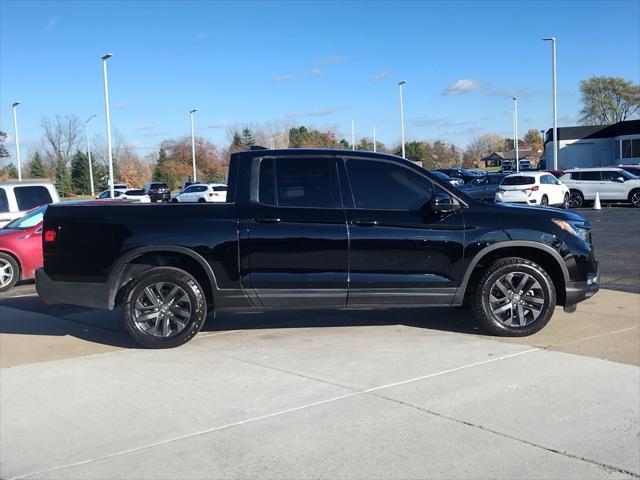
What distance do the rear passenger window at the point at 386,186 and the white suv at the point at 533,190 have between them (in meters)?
21.4

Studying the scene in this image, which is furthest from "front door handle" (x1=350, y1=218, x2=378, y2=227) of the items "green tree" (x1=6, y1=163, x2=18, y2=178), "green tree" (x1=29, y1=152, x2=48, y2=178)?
"green tree" (x1=6, y1=163, x2=18, y2=178)

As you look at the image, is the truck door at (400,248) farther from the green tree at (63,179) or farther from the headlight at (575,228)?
the green tree at (63,179)

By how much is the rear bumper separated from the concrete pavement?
1.73 feet

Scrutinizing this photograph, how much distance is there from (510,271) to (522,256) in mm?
308

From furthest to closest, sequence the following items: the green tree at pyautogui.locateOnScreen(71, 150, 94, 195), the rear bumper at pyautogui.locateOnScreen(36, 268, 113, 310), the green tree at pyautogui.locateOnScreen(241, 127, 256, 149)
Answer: the green tree at pyautogui.locateOnScreen(71, 150, 94, 195), the green tree at pyautogui.locateOnScreen(241, 127, 256, 149), the rear bumper at pyautogui.locateOnScreen(36, 268, 113, 310)

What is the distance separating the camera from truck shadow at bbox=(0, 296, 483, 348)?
24.4ft

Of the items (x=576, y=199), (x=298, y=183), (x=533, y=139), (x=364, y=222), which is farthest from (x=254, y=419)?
(x=533, y=139)

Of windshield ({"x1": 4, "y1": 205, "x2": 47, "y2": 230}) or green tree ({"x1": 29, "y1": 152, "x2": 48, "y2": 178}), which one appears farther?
green tree ({"x1": 29, "y1": 152, "x2": 48, "y2": 178})

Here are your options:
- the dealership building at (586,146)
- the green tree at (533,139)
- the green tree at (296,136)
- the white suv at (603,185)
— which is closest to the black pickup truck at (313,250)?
the white suv at (603,185)

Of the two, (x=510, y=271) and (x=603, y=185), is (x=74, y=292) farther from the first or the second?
(x=603, y=185)

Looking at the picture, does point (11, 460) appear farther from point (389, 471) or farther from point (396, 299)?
point (396, 299)

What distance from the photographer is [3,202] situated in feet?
44.2

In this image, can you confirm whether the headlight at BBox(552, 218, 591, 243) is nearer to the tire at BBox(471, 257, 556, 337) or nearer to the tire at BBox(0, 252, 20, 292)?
the tire at BBox(471, 257, 556, 337)

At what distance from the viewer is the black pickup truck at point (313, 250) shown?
6547 millimetres
